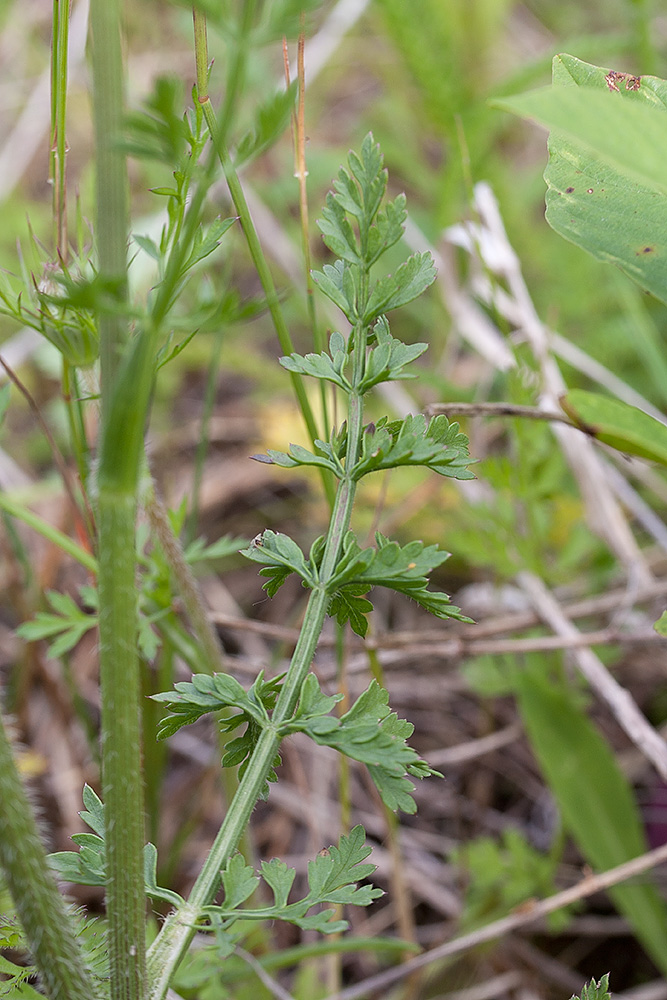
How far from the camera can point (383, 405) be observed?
248 cm

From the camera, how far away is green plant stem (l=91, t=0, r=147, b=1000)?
0.51 meters

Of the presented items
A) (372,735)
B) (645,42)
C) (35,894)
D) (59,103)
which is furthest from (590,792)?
(645,42)

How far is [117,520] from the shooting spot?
55 cm

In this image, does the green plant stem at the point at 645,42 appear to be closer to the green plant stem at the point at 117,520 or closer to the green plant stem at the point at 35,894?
the green plant stem at the point at 117,520

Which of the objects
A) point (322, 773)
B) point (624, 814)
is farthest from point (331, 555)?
point (322, 773)

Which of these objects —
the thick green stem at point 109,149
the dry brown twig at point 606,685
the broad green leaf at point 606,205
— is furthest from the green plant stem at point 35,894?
the dry brown twig at point 606,685

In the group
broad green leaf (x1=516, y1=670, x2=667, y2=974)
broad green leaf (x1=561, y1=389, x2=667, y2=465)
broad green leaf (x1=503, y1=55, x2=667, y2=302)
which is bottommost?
broad green leaf (x1=516, y1=670, x2=667, y2=974)

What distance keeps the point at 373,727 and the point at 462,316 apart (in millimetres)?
1733

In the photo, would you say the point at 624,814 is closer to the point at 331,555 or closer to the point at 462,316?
the point at 331,555

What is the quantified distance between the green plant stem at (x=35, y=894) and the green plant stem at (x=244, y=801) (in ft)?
0.20

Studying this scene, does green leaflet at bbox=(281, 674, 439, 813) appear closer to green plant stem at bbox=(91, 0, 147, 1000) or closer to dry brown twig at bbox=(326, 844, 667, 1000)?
green plant stem at bbox=(91, 0, 147, 1000)

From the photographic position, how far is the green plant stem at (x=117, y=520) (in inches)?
20.2

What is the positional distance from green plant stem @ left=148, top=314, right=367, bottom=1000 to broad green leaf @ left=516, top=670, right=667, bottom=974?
3.17 ft

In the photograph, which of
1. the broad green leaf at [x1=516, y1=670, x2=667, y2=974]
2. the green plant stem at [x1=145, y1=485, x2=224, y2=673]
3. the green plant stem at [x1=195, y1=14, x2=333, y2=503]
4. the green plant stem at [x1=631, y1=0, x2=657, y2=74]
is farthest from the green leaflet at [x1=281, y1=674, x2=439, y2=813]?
the green plant stem at [x1=631, y1=0, x2=657, y2=74]
